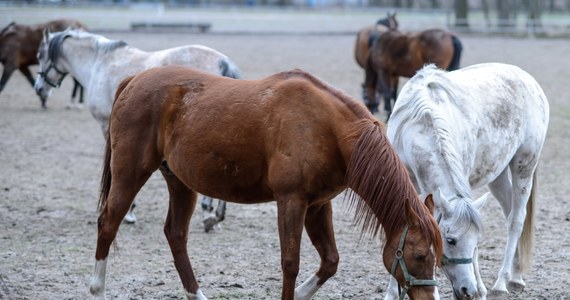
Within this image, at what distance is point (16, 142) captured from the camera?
12.2 meters

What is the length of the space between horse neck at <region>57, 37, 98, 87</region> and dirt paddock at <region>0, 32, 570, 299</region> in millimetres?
1286

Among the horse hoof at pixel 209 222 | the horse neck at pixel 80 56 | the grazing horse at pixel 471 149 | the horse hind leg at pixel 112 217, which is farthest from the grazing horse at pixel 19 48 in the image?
the grazing horse at pixel 471 149

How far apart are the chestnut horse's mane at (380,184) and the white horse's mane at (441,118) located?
539 millimetres

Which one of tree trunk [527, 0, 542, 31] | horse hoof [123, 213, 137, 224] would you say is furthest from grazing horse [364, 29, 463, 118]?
tree trunk [527, 0, 542, 31]

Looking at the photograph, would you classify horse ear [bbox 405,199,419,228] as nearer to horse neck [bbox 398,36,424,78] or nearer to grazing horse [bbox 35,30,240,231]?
grazing horse [bbox 35,30,240,231]

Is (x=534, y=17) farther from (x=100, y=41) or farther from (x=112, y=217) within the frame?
(x=112, y=217)

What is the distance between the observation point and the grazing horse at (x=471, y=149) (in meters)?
4.68

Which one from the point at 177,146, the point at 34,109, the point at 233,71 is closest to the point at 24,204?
the point at 233,71

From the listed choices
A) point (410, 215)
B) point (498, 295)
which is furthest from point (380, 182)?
point (498, 295)

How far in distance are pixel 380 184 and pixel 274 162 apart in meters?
0.62

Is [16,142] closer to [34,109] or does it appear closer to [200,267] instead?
[34,109]

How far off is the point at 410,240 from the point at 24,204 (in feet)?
17.5

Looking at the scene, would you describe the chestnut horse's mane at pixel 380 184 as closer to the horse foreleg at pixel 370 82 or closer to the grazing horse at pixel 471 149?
the grazing horse at pixel 471 149

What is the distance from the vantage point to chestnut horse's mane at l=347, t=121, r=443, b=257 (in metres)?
4.24
